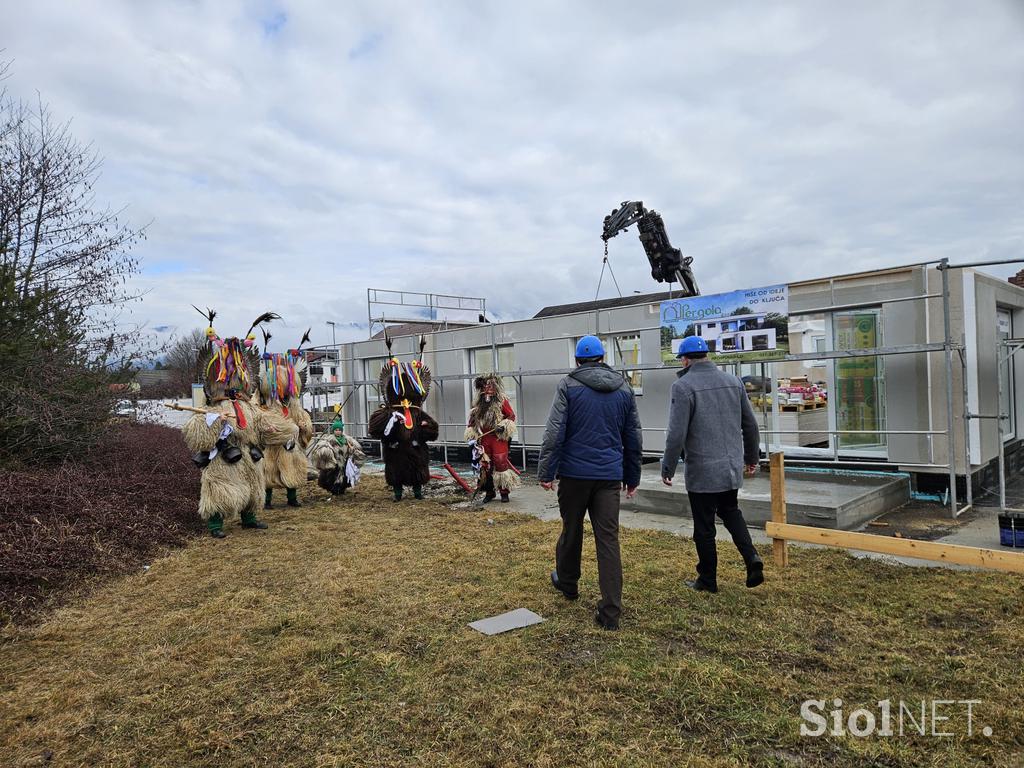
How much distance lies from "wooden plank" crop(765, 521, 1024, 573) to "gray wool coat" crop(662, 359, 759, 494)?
84 cm

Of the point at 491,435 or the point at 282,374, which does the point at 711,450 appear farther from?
the point at 282,374

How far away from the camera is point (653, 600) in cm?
432

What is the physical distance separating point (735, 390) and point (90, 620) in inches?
189

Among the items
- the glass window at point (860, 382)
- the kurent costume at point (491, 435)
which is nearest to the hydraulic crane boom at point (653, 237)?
the glass window at point (860, 382)

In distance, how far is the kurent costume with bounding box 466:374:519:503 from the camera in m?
8.45

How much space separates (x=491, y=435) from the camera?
8.42 m

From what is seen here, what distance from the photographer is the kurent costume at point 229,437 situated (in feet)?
21.8

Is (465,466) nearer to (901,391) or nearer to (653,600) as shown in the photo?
(901,391)

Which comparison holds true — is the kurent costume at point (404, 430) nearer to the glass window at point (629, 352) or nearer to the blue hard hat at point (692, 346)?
the glass window at point (629, 352)

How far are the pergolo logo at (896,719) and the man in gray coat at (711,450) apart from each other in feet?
4.79

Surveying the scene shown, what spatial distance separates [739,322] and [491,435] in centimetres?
374

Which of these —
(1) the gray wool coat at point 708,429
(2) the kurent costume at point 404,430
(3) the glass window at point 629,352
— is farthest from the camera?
(3) the glass window at point 629,352

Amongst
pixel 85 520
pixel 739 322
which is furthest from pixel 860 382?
pixel 85 520

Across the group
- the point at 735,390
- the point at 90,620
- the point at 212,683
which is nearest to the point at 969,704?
the point at 735,390
